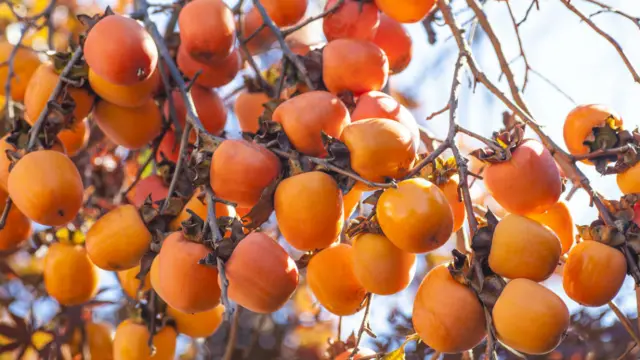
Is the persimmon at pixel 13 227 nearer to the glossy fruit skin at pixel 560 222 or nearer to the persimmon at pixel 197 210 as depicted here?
the persimmon at pixel 197 210

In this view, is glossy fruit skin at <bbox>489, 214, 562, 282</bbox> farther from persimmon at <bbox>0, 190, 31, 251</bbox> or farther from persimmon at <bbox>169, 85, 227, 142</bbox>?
persimmon at <bbox>0, 190, 31, 251</bbox>

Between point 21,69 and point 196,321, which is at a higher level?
point 21,69

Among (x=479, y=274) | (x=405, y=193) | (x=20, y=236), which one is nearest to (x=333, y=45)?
(x=405, y=193)

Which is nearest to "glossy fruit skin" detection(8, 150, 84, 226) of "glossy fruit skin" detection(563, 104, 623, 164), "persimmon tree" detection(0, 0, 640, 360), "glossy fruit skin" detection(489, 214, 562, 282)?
"persimmon tree" detection(0, 0, 640, 360)

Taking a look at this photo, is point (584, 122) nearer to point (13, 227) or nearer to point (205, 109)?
point (205, 109)

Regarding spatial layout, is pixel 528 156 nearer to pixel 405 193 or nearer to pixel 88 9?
pixel 405 193

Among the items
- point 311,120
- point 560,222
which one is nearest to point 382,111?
point 311,120
